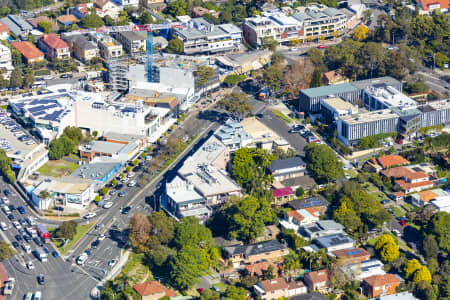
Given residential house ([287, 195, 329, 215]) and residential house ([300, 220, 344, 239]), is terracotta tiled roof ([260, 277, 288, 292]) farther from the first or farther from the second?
residential house ([287, 195, 329, 215])

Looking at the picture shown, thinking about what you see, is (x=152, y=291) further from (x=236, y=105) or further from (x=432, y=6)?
(x=432, y=6)

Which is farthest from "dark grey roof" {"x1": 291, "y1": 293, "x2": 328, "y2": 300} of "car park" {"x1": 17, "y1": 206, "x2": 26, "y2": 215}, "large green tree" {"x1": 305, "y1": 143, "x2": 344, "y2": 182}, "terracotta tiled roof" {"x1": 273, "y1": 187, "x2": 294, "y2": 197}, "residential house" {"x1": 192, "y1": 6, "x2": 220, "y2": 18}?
"residential house" {"x1": 192, "y1": 6, "x2": 220, "y2": 18}

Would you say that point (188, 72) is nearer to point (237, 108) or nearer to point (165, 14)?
point (237, 108)

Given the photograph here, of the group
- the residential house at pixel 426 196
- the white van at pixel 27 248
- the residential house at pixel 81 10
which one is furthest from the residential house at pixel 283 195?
the residential house at pixel 81 10

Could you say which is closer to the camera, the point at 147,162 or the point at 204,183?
the point at 204,183

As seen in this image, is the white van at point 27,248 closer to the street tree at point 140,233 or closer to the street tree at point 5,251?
the street tree at point 5,251

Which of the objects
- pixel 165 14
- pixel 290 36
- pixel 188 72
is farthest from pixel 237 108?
pixel 165 14
